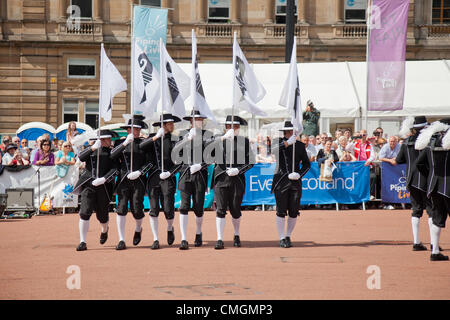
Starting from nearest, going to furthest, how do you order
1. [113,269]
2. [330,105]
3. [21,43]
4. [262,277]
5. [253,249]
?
[262,277], [113,269], [253,249], [330,105], [21,43]

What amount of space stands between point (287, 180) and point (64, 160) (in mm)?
8072

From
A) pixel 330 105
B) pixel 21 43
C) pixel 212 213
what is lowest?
pixel 212 213

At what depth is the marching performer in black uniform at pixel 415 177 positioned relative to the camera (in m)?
11.7

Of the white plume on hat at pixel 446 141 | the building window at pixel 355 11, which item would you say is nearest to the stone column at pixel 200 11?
the building window at pixel 355 11

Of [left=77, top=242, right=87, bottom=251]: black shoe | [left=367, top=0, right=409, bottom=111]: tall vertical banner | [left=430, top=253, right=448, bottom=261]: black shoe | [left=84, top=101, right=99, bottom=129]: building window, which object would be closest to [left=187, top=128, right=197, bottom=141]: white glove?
[left=77, top=242, right=87, bottom=251]: black shoe

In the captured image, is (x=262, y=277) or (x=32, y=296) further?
(x=262, y=277)

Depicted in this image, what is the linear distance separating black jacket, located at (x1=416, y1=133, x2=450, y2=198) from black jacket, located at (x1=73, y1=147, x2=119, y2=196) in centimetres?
495

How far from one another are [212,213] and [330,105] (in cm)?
815

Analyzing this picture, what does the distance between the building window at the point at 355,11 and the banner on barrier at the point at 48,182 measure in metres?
21.6

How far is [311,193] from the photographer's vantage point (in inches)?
749

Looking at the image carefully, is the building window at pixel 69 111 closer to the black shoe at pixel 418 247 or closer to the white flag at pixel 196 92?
the white flag at pixel 196 92

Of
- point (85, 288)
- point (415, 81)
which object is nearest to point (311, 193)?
point (415, 81)

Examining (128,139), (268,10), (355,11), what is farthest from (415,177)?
(355,11)
